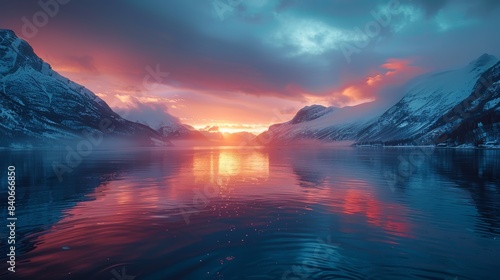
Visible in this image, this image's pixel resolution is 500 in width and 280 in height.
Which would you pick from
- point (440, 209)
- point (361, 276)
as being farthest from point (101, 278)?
point (440, 209)

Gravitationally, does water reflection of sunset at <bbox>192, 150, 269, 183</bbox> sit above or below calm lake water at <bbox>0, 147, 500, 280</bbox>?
above

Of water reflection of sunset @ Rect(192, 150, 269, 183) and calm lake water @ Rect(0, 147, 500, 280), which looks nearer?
calm lake water @ Rect(0, 147, 500, 280)

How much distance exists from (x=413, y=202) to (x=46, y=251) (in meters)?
32.8

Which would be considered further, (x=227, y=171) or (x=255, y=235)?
(x=227, y=171)

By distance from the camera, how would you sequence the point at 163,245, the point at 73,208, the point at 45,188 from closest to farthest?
the point at 163,245
the point at 73,208
the point at 45,188

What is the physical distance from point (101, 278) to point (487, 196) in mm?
40647

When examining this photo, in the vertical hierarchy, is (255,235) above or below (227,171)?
below

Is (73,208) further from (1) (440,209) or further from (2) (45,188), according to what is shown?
(1) (440,209)

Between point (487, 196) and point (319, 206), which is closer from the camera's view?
point (319, 206)

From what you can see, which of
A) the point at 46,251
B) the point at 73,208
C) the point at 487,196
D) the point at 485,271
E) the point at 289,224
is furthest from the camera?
the point at 487,196

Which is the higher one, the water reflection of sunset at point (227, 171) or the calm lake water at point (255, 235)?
the water reflection of sunset at point (227, 171)

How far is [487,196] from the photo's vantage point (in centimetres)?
3491

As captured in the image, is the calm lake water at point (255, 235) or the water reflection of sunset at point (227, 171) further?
the water reflection of sunset at point (227, 171)

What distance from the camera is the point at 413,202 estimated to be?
1260 inches
